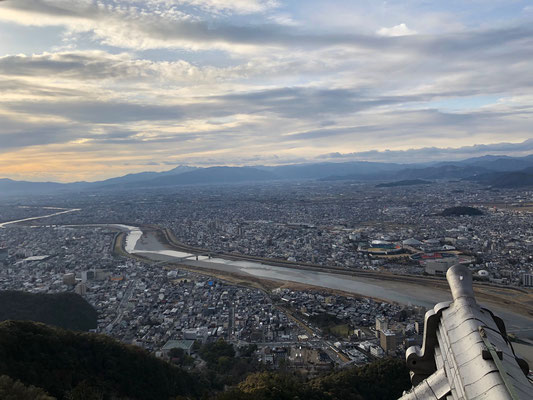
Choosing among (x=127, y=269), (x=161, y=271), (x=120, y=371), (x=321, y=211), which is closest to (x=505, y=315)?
(x=120, y=371)

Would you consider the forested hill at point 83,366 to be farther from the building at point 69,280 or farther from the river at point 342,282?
the building at point 69,280

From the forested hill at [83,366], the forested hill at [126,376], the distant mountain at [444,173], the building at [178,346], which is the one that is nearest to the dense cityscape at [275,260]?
the building at [178,346]

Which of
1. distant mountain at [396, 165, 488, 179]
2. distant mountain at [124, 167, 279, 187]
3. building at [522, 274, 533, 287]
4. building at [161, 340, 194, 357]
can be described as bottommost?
building at [522, 274, 533, 287]

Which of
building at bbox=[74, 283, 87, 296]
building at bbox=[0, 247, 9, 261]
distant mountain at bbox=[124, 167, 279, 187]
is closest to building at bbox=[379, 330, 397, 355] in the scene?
Result: building at bbox=[74, 283, 87, 296]

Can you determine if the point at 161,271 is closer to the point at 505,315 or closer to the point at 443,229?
the point at 505,315

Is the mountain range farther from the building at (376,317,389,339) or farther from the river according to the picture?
the building at (376,317,389,339)
